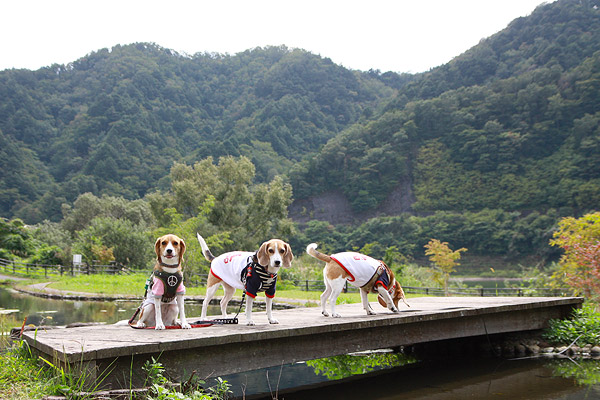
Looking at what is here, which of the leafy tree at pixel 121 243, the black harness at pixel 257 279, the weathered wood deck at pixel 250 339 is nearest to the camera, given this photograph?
the weathered wood deck at pixel 250 339

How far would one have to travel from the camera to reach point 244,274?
6.94 meters

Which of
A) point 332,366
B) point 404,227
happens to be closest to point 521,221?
point 404,227

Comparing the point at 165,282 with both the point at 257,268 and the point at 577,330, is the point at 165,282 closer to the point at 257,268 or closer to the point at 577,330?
the point at 257,268

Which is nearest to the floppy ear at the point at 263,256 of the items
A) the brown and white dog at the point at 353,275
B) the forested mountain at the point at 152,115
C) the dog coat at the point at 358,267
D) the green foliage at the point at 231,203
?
the brown and white dog at the point at 353,275

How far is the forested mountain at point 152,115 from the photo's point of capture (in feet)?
252

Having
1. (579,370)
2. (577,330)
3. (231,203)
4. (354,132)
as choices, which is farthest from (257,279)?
(354,132)

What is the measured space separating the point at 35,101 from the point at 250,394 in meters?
94.5

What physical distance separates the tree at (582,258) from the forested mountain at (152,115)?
205 feet

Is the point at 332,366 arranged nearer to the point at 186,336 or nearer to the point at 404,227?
the point at 186,336

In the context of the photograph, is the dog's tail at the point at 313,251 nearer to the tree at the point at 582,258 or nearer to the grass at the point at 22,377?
the grass at the point at 22,377

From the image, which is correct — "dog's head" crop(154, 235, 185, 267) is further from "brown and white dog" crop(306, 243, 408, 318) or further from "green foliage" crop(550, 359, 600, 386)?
"green foliage" crop(550, 359, 600, 386)

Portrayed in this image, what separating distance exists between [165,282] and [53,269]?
3008 cm

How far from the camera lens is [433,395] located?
7746mm

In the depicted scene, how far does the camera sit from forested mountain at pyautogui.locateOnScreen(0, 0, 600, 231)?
71.0 metres
